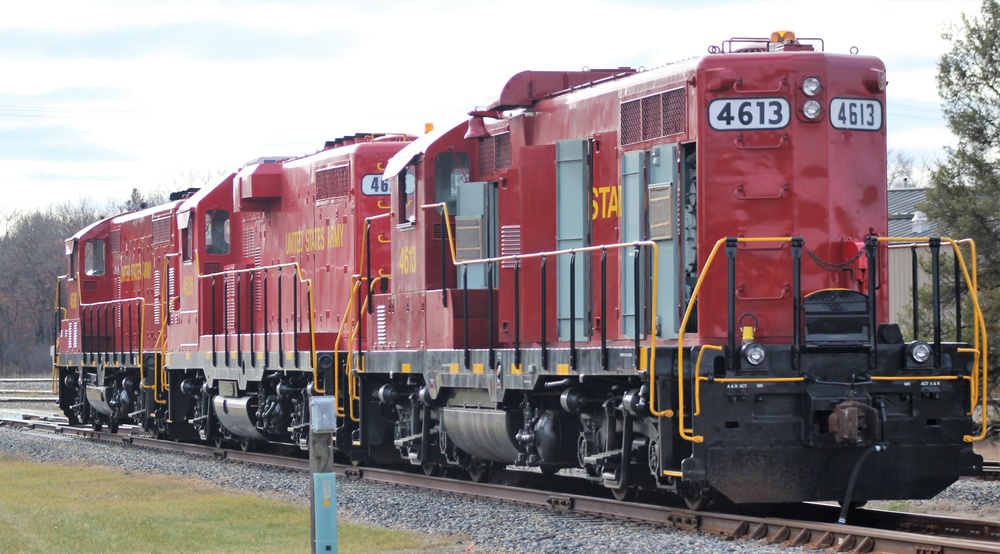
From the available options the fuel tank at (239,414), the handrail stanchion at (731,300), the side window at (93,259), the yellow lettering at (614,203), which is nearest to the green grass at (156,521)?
the fuel tank at (239,414)

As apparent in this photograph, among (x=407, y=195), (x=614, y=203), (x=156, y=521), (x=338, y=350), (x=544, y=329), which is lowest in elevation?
(x=156, y=521)

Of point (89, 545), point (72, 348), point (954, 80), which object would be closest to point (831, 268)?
point (89, 545)

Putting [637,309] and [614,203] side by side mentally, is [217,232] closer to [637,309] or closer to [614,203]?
[614,203]

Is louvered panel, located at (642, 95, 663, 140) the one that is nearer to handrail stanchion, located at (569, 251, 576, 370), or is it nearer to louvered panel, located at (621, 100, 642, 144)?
louvered panel, located at (621, 100, 642, 144)

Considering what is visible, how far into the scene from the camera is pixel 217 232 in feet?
68.3

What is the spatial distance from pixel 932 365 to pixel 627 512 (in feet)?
9.18

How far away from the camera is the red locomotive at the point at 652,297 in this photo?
10281 mm

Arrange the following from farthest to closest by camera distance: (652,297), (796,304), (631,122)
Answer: (631,122) → (652,297) → (796,304)

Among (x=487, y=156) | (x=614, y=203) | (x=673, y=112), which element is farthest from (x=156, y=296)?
(x=673, y=112)

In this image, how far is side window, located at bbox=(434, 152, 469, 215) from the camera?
1444 cm

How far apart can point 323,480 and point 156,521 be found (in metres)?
4.04

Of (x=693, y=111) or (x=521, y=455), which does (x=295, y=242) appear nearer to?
(x=521, y=455)

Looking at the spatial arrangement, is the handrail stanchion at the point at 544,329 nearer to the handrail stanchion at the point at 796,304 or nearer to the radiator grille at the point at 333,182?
the handrail stanchion at the point at 796,304

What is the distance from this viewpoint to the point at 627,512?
38.3 feet
